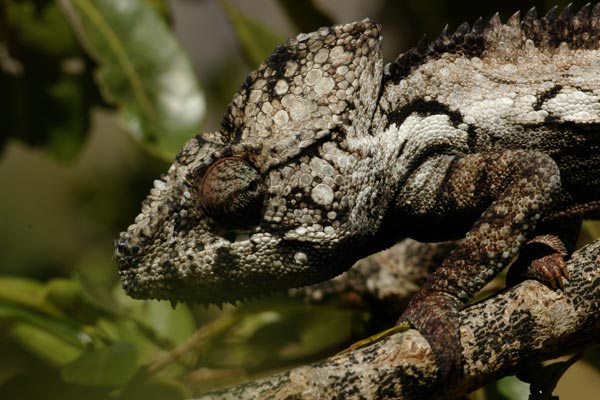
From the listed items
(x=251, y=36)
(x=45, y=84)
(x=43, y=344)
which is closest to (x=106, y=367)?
(x=43, y=344)

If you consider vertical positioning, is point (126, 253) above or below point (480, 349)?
above

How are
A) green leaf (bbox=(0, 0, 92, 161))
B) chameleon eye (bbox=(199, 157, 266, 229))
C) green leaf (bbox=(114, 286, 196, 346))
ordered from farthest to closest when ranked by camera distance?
1. green leaf (bbox=(0, 0, 92, 161))
2. green leaf (bbox=(114, 286, 196, 346))
3. chameleon eye (bbox=(199, 157, 266, 229))

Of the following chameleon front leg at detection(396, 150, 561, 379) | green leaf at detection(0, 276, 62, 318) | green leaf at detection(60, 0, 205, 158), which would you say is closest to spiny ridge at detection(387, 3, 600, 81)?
chameleon front leg at detection(396, 150, 561, 379)

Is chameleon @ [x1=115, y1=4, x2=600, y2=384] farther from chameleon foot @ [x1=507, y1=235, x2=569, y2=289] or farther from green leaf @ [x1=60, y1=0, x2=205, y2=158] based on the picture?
green leaf @ [x1=60, y1=0, x2=205, y2=158]

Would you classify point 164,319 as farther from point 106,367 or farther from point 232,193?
point 232,193

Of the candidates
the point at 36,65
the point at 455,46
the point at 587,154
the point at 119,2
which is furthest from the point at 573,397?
the point at 36,65

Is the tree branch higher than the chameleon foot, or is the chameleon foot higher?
the chameleon foot

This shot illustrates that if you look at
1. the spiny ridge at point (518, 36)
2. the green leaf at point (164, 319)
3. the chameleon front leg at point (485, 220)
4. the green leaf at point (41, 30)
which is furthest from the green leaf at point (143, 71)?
the chameleon front leg at point (485, 220)

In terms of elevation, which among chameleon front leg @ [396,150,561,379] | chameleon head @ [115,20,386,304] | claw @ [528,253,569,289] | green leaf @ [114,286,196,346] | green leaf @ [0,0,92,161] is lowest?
claw @ [528,253,569,289]

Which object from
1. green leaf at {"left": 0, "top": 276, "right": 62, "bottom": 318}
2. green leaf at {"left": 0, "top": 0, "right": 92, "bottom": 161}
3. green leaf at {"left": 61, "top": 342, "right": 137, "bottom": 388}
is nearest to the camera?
green leaf at {"left": 61, "top": 342, "right": 137, "bottom": 388}
